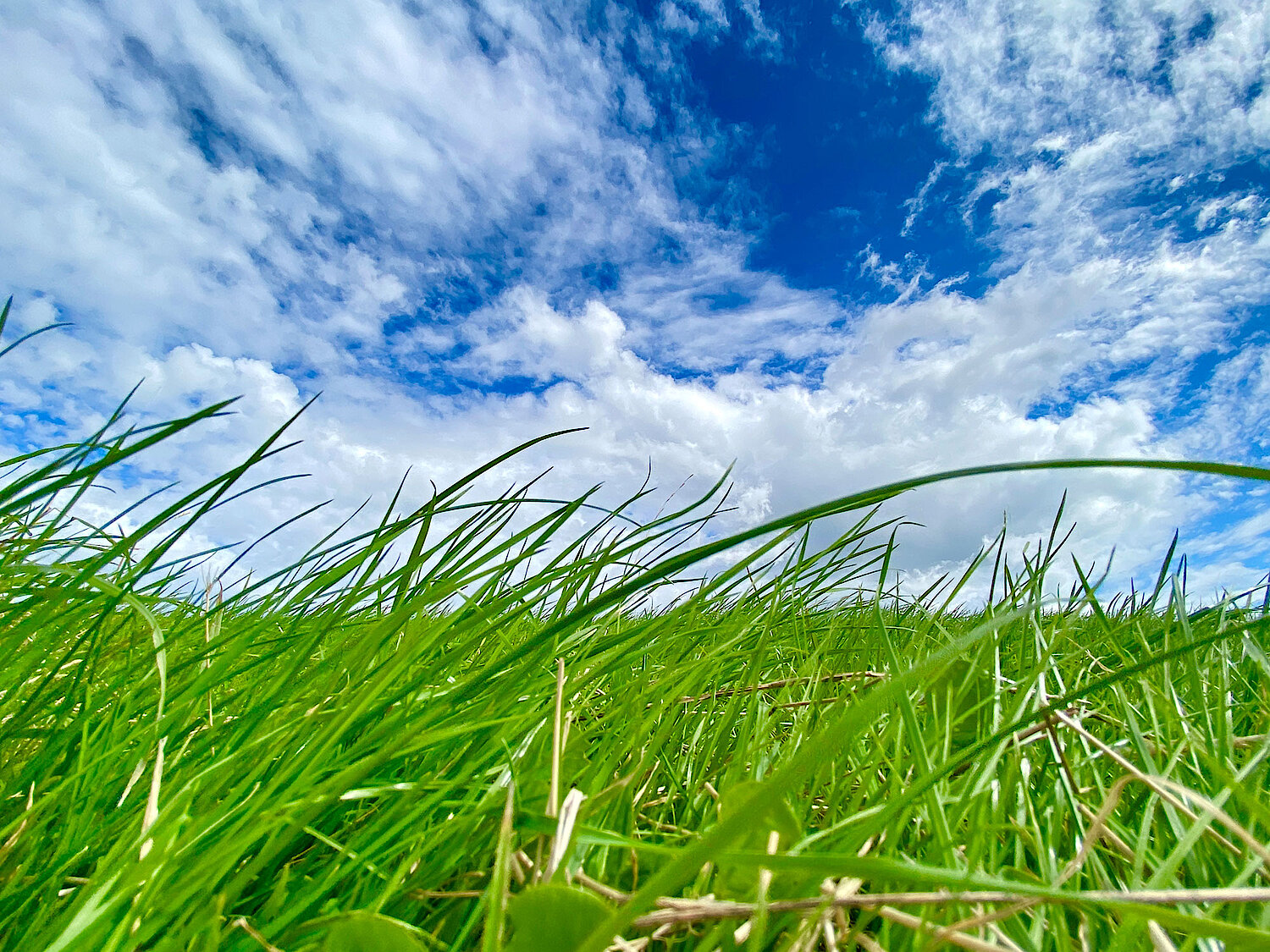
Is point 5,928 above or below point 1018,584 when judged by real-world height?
below

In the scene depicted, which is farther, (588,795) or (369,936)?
(588,795)

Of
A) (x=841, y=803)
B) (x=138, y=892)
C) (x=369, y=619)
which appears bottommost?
(x=138, y=892)

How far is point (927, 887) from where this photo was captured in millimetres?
862

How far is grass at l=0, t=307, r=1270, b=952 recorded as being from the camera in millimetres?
694

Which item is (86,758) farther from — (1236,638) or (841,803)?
(1236,638)

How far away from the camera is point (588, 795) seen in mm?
1073

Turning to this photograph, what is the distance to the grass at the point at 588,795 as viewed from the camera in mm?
694

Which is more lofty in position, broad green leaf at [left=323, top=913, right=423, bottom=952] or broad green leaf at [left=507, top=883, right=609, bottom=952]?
broad green leaf at [left=507, top=883, right=609, bottom=952]

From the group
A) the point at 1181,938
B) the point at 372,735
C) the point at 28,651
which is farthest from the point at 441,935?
the point at 28,651

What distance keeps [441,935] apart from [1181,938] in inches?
34.7

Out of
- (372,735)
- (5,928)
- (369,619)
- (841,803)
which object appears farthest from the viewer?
(369,619)

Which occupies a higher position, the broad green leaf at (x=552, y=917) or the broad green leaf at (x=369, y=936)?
the broad green leaf at (x=552, y=917)

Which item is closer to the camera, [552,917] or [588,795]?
[552,917]

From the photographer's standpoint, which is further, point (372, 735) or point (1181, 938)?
point (372, 735)
